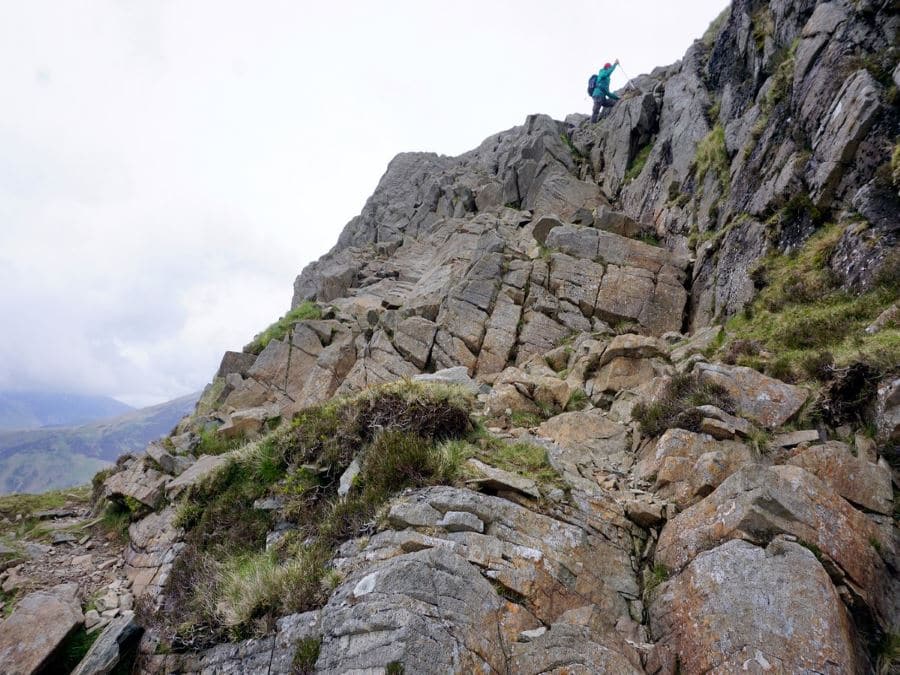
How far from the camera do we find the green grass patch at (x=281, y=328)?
2870 cm

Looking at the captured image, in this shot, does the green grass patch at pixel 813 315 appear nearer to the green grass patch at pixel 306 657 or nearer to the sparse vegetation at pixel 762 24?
the green grass patch at pixel 306 657

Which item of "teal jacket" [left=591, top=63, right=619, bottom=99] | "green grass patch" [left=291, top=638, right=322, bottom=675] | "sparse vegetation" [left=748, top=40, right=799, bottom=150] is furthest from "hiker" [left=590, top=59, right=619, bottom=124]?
"green grass patch" [left=291, top=638, right=322, bottom=675]

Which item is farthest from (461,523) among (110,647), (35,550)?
(35,550)

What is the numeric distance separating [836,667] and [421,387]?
27.1 feet

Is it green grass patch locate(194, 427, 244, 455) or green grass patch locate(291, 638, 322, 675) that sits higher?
green grass patch locate(194, 427, 244, 455)

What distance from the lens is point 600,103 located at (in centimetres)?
4722

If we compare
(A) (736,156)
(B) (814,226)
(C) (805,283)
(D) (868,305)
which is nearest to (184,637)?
(D) (868,305)

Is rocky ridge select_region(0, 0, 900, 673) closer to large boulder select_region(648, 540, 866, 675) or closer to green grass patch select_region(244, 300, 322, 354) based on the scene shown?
large boulder select_region(648, 540, 866, 675)

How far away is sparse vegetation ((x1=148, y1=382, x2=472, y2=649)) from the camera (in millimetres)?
7031

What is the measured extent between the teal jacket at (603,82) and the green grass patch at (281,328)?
3703 cm

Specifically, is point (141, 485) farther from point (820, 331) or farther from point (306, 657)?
point (820, 331)

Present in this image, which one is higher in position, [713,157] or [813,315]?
[713,157]

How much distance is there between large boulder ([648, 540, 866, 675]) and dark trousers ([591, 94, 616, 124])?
5037 centimetres

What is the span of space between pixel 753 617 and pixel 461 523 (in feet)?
13.2
